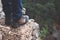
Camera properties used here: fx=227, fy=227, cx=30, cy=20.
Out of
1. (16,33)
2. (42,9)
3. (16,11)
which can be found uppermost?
(16,11)

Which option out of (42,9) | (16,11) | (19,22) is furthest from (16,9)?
(42,9)

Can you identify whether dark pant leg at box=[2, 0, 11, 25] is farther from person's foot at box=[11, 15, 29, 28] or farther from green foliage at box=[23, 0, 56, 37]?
green foliage at box=[23, 0, 56, 37]

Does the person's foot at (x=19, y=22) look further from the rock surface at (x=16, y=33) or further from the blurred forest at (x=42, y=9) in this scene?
the blurred forest at (x=42, y=9)

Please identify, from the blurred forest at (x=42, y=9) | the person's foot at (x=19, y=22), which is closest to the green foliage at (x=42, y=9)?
the blurred forest at (x=42, y=9)

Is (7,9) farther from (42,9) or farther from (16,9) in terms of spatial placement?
(42,9)

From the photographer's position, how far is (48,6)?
409 cm

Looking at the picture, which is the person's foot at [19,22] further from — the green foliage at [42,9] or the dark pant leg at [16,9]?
the green foliage at [42,9]

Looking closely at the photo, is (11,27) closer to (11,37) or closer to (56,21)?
(11,37)

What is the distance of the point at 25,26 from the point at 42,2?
204 centimetres

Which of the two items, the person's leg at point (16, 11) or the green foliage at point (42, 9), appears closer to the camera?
the person's leg at point (16, 11)

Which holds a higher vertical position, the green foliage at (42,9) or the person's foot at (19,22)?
the person's foot at (19,22)

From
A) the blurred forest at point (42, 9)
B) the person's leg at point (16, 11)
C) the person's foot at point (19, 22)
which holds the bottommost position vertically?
the blurred forest at point (42, 9)

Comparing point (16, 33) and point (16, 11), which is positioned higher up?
point (16, 11)

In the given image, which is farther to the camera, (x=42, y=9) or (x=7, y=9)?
(x=42, y=9)
